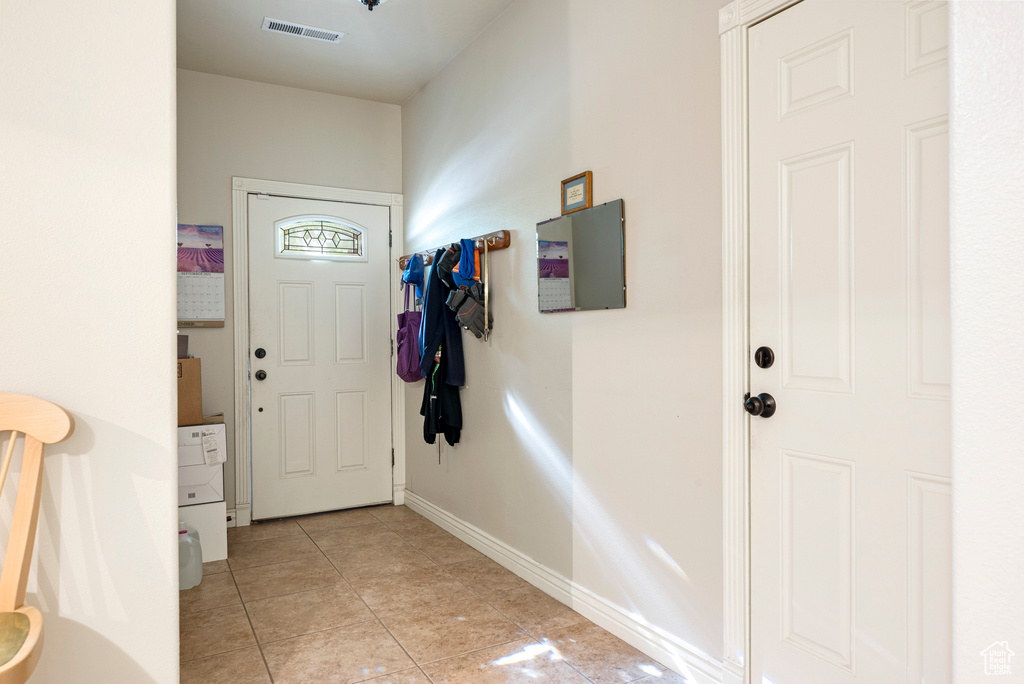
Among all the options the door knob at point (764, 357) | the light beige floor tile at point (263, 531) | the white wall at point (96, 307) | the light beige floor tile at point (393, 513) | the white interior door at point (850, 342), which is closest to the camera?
the white interior door at point (850, 342)

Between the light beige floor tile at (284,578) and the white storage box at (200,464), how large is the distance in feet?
1.52

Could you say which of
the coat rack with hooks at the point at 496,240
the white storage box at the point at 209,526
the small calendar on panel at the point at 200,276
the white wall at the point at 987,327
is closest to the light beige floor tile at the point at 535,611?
the white storage box at the point at 209,526

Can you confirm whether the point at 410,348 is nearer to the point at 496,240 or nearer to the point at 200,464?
the point at 496,240

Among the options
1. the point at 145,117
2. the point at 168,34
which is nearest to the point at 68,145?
the point at 145,117

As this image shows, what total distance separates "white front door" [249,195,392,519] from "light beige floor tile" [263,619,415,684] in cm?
184

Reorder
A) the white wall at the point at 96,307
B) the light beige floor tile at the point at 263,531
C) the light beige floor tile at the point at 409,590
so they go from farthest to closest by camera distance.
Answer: the light beige floor tile at the point at 263,531
the light beige floor tile at the point at 409,590
the white wall at the point at 96,307

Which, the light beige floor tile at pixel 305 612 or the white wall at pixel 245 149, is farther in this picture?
the white wall at pixel 245 149

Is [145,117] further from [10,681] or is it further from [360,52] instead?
[360,52]

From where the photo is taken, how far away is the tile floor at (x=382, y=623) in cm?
217

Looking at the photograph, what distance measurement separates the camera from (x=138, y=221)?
A: 5.61 ft

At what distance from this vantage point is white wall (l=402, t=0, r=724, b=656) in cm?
204

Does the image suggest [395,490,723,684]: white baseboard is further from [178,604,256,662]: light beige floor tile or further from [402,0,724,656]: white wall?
[178,604,256,662]: light beige floor tile

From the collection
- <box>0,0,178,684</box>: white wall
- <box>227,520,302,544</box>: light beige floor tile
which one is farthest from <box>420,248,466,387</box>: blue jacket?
<box>0,0,178,684</box>: white wall

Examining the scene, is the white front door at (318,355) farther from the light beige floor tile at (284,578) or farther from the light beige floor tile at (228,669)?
the light beige floor tile at (228,669)
